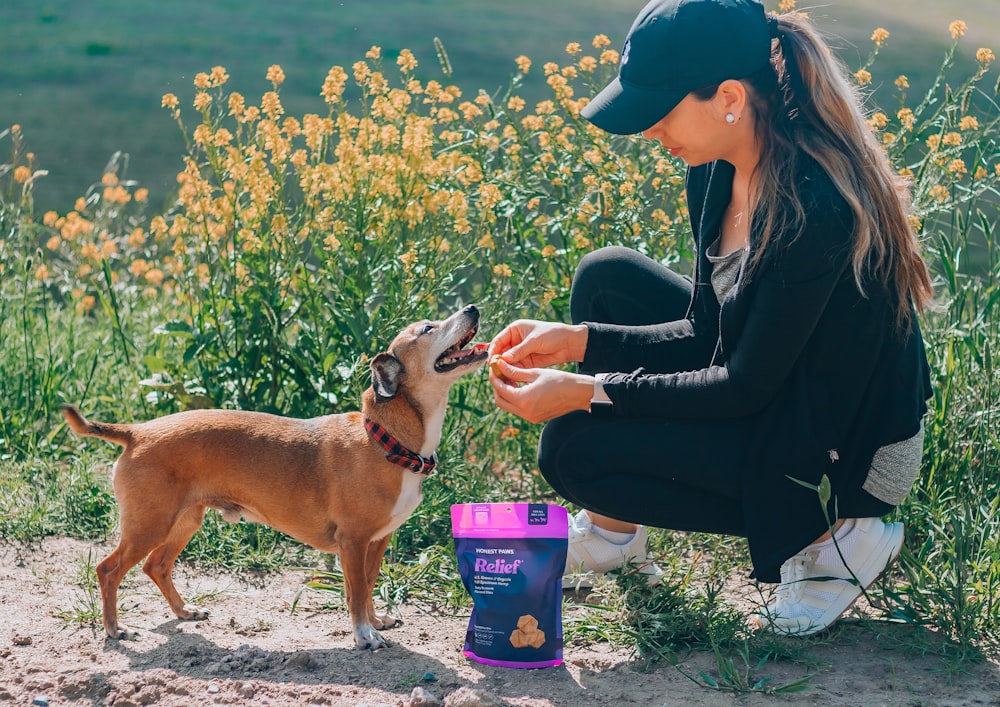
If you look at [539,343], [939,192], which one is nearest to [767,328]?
[539,343]

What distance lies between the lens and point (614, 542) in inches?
138

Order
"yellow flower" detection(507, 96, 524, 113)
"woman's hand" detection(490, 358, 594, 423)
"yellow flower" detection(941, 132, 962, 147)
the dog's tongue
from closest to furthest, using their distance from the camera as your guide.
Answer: "woman's hand" detection(490, 358, 594, 423)
the dog's tongue
"yellow flower" detection(941, 132, 962, 147)
"yellow flower" detection(507, 96, 524, 113)

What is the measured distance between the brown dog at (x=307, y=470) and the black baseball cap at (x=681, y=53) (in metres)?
0.84

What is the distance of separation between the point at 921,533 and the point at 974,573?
512 mm

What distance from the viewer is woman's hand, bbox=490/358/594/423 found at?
3016mm

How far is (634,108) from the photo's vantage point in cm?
287

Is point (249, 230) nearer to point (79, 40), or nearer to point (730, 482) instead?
point (730, 482)

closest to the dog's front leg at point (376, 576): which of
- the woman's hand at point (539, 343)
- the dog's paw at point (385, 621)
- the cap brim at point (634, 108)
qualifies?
the dog's paw at point (385, 621)

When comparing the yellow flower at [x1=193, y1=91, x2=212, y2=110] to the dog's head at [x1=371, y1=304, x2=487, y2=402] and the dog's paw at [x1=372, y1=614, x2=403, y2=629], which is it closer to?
the dog's head at [x1=371, y1=304, x2=487, y2=402]

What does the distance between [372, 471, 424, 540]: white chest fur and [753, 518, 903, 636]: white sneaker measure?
1023 mm

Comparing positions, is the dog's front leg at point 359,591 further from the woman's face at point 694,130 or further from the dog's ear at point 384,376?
the woman's face at point 694,130

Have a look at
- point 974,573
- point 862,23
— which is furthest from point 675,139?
point 862,23

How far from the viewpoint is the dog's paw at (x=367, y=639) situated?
311cm

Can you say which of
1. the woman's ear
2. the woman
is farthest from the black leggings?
the woman's ear
